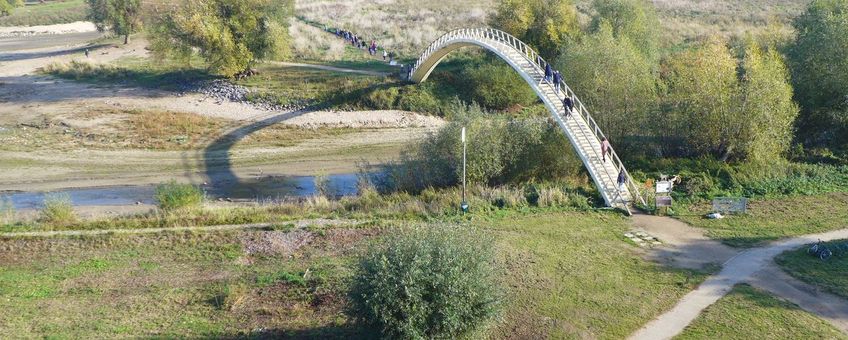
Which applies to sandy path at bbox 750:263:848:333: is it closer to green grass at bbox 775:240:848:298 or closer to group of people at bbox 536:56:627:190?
green grass at bbox 775:240:848:298

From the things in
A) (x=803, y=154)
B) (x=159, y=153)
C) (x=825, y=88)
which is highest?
(x=825, y=88)

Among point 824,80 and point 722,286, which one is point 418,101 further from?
point 722,286

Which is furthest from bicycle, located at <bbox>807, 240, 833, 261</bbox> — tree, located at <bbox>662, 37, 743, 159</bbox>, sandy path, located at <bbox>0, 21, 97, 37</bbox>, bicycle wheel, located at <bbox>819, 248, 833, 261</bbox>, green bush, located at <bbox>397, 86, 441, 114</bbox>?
sandy path, located at <bbox>0, 21, 97, 37</bbox>

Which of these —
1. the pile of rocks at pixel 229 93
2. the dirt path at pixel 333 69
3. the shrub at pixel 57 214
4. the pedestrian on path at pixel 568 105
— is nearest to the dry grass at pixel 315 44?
the dirt path at pixel 333 69

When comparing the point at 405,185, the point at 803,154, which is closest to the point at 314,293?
the point at 405,185

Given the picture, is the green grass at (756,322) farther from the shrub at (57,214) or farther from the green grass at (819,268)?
the shrub at (57,214)

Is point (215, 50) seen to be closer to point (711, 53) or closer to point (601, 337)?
point (711, 53)
